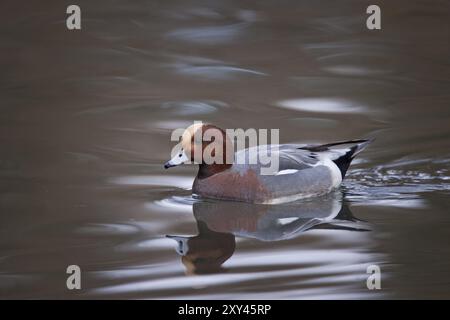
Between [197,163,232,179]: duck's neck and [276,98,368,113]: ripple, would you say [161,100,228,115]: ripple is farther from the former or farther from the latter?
[197,163,232,179]: duck's neck

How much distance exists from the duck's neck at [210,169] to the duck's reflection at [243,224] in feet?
0.88

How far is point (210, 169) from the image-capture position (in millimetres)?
7742

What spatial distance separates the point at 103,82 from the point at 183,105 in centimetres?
130

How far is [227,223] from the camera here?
7.01 m

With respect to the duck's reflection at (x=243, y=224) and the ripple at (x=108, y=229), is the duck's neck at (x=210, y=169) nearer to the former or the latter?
the duck's reflection at (x=243, y=224)

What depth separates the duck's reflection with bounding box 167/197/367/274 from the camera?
630cm

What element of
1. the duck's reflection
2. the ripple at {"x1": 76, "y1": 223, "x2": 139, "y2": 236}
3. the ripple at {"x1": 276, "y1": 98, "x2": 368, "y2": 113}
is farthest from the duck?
the ripple at {"x1": 276, "y1": 98, "x2": 368, "y2": 113}

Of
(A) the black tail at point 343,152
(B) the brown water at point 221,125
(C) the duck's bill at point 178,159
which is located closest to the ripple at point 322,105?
(B) the brown water at point 221,125

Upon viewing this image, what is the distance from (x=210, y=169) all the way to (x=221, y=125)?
1639mm

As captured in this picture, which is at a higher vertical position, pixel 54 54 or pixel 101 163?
pixel 54 54

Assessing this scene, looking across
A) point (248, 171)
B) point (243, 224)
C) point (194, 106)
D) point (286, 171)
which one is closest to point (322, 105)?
point (194, 106)

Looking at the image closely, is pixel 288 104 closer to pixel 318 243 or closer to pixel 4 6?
pixel 318 243
